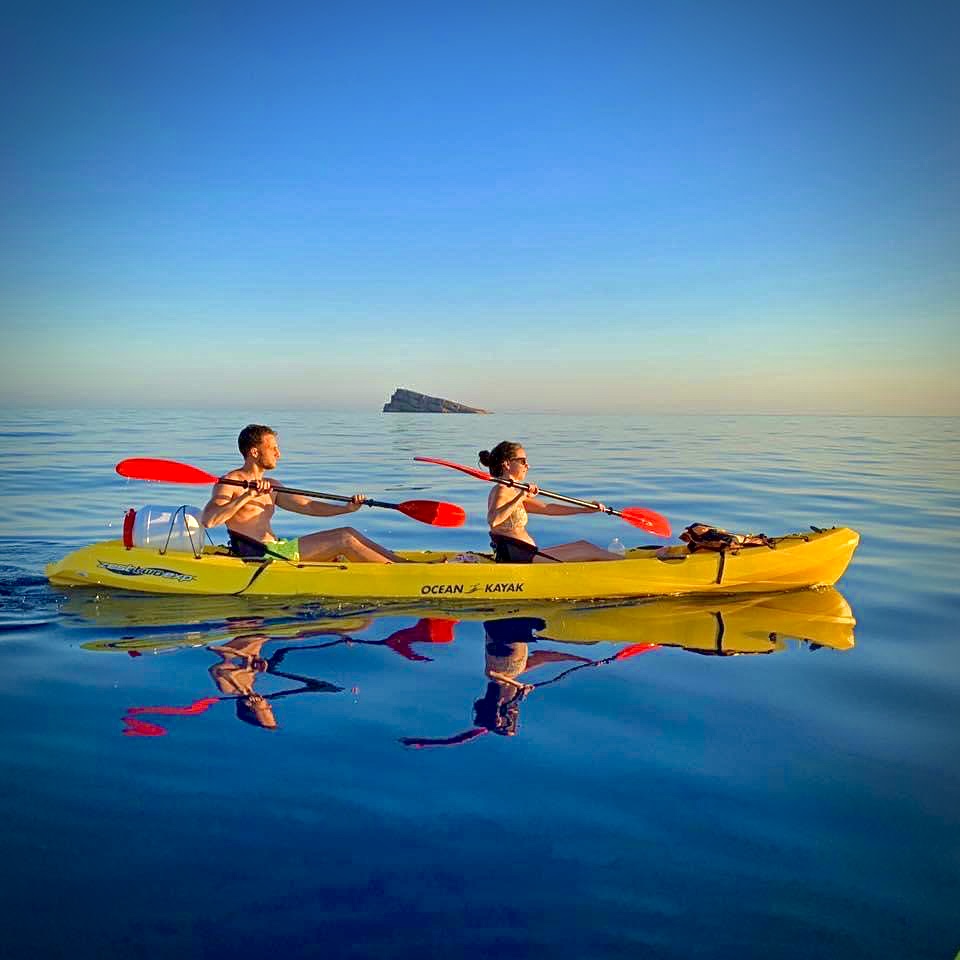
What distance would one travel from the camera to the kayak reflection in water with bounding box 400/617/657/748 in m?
5.02

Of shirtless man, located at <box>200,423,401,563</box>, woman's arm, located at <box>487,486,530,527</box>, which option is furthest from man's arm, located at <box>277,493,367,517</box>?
woman's arm, located at <box>487,486,530,527</box>

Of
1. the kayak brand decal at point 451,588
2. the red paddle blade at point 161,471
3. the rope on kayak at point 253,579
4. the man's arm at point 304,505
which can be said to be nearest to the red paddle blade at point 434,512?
the man's arm at point 304,505

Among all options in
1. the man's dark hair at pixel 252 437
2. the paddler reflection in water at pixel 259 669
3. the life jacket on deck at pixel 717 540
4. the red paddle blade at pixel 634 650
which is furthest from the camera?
the life jacket on deck at pixel 717 540

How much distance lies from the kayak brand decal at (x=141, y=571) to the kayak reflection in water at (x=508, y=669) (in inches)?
110

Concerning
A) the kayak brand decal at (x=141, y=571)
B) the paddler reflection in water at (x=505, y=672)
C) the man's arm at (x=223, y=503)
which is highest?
the man's arm at (x=223, y=503)

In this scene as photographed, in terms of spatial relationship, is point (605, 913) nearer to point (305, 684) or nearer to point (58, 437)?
point (305, 684)

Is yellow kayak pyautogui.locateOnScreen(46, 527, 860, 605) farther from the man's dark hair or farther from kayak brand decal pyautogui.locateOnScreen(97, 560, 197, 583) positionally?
the man's dark hair

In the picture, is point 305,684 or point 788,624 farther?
point 788,624

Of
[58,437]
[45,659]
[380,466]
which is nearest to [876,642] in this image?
[45,659]

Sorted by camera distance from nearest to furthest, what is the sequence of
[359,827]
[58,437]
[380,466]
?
[359,827], [380,466], [58,437]

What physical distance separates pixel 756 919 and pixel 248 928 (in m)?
1.80

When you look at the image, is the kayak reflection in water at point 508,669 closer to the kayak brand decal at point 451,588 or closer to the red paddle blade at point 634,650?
the red paddle blade at point 634,650

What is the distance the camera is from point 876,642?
23.4 ft

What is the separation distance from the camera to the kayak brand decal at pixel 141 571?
26.7 ft
